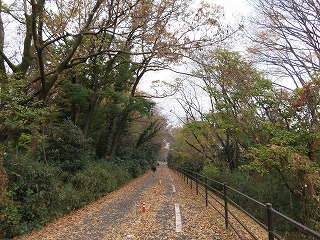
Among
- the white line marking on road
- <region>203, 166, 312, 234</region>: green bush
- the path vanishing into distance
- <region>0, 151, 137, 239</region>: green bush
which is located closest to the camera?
the path vanishing into distance

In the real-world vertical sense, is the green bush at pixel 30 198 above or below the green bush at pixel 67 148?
below

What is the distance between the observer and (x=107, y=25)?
10117 mm

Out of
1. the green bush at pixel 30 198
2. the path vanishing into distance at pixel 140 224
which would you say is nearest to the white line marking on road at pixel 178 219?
the path vanishing into distance at pixel 140 224

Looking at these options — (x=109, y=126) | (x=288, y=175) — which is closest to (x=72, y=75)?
(x=109, y=126)

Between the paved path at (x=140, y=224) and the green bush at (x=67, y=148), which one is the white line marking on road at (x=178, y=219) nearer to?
the paved path at (x=140, y=224)

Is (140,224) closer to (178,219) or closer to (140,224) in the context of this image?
(140,224)

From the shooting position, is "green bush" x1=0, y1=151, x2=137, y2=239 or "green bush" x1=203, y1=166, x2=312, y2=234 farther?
"green bush" x1=203, y1=166, x2=312, y2=234

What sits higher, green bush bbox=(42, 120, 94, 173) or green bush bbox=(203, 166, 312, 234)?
green bush bbox=(42, 120, 94, 173)

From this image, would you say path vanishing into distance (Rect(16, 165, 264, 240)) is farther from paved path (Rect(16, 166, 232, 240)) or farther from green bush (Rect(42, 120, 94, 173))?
green bush (Rect(42, 120, 94, 173))

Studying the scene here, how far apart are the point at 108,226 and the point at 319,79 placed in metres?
8.45

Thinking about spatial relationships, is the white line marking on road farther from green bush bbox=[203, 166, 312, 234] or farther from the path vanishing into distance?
green bush bbox=[203, 166, 312, 234]

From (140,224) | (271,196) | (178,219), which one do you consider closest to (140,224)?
(140,224)

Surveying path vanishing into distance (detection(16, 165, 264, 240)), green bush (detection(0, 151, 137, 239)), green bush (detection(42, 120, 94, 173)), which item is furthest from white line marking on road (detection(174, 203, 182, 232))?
green bush (detection(42, 120, 94, 173))

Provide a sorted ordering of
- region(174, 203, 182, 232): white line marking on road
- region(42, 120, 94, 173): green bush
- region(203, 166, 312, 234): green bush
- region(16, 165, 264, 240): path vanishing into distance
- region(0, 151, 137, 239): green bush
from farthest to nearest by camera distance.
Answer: region(42, 120, 94, 173): green bush < region(203, 166, 312, 234): green bush < region(174, 203, 182, 232): white line marking on road < region(0, 151, 137, 239): green bush < region(16, 165, 264, 240): path vanishing into distance
